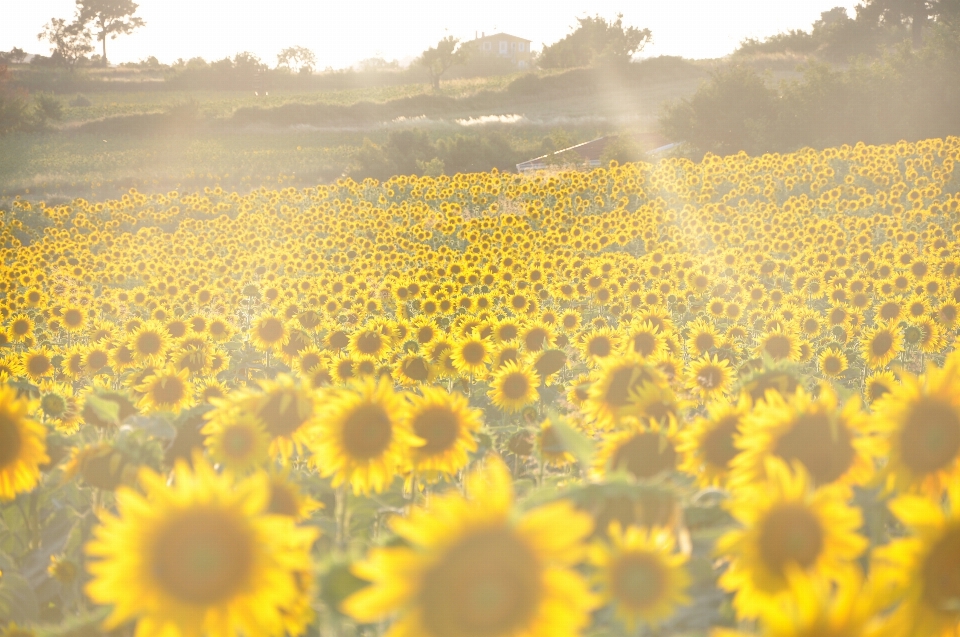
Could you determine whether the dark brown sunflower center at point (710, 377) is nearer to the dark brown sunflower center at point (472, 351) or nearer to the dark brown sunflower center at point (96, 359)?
the dark brown sunflower center at point (472, 351)

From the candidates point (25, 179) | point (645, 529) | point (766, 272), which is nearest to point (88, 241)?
point (766, 272)

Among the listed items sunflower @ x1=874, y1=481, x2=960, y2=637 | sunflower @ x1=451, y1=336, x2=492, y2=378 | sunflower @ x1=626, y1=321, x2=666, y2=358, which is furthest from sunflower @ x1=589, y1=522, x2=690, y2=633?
sunflower @ x1=451, y1=336, x2=492, y2=378

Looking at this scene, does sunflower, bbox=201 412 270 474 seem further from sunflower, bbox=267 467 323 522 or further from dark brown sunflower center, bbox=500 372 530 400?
dark brown sunflower center, bbox=500 372 530 400

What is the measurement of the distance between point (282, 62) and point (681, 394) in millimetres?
124432

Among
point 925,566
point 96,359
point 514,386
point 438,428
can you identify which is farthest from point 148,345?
point 925,566

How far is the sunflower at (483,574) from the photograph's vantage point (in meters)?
1.28

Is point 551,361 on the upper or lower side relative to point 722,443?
lower

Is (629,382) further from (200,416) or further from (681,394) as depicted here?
(681,394)

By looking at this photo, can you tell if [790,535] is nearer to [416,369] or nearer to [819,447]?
[819,447]

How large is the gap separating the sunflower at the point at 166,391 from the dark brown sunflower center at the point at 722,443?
3.09m

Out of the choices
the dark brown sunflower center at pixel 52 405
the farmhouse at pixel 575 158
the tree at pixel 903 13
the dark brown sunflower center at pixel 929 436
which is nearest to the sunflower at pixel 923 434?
the dark brown sunflower center at pixel 929 436

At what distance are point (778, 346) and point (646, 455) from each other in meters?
4.38

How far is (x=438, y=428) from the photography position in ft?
8.54

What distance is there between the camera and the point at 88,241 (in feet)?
51.1
